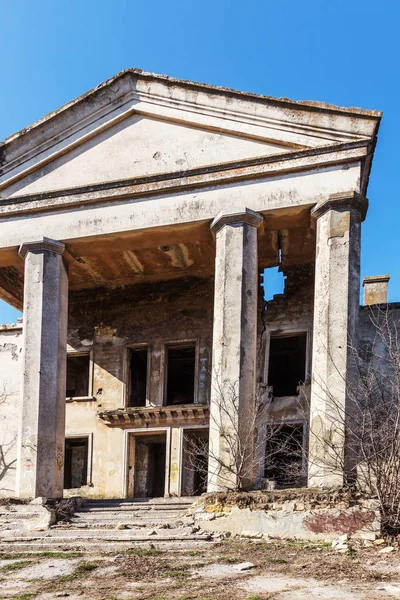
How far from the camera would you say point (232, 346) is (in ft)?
46.2

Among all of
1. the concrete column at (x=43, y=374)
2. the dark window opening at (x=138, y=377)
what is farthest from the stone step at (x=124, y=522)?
the dark window opening at (x=138, y=377)

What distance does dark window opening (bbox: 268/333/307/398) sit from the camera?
21.0 metres

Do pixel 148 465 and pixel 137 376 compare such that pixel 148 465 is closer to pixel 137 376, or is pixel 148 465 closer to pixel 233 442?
pixel 137 376

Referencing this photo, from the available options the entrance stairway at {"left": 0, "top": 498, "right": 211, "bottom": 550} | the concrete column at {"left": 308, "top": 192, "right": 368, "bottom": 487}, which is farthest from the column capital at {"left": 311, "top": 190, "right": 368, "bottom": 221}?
the entrance stairway at {"left": 0, "top": 498, "right": 211, "bottom": 550}

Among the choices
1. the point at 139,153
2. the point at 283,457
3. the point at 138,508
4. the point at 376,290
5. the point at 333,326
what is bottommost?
the point at 138,508

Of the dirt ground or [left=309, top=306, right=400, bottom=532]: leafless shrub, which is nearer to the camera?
the dirt ground

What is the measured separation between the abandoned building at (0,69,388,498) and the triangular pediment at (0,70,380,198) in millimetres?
37

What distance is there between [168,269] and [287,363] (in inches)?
227

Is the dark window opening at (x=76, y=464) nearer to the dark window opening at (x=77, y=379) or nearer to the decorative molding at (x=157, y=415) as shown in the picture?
the dark window opening at (x=77, y=379)

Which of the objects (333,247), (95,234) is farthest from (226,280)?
(95,234)

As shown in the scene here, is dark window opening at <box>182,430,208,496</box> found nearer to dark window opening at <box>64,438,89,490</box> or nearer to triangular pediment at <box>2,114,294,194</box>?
dark window opening at <box>64,438,89,490</box>

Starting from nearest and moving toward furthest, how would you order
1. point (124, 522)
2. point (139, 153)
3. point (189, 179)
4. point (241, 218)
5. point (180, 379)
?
point (124, 522) → point (241, 218) → point (189, 179) → point (139, 153) → point (180, 379)

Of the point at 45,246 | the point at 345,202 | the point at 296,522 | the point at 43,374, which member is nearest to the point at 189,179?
the point at 345,202

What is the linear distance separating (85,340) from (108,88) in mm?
8246
